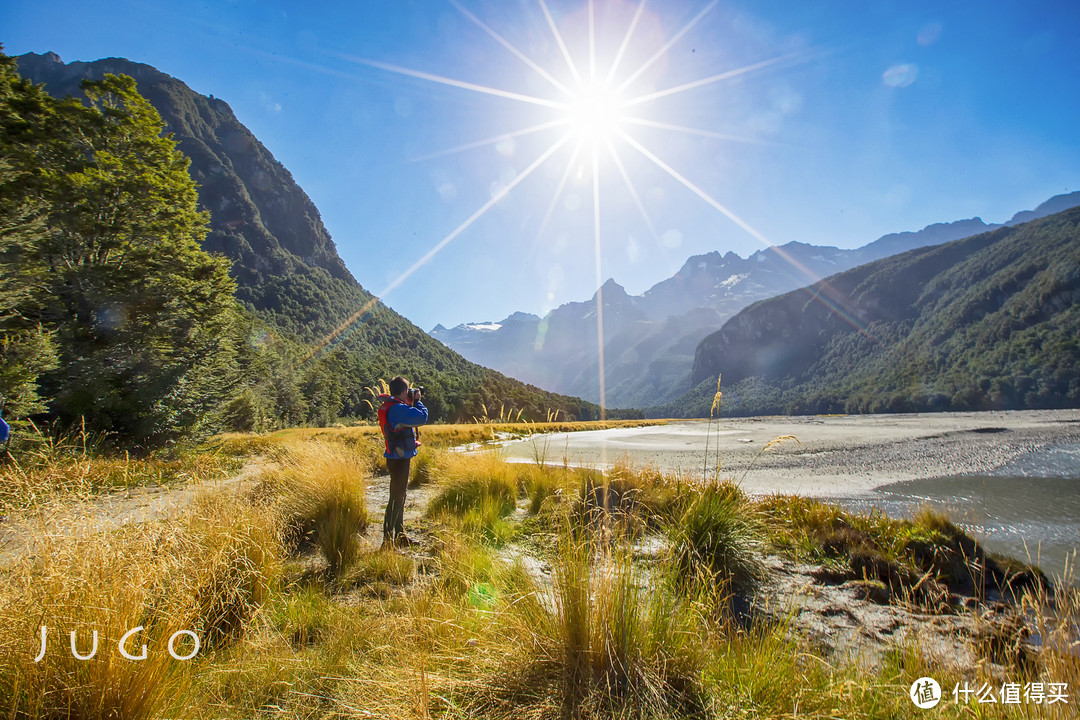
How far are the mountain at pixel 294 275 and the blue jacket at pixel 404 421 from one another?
4457 cm

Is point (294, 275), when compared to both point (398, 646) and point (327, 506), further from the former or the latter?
point (398, 646)

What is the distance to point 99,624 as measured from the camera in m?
1.57

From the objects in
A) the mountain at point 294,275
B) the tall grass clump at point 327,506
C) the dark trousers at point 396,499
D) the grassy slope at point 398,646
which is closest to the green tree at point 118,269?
the tall grass clump at point 327,506

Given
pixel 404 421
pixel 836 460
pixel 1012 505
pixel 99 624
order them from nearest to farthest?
pixel 99 624, pixel 404 421, pixel 1012 505, pixel 836 460

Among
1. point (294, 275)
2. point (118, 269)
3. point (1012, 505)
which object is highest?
A: point (294, 275)

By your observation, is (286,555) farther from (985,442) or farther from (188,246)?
(985,442)

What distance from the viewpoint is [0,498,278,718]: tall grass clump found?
142 cm

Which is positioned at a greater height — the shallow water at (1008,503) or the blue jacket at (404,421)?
the blue jacket at (404,421)

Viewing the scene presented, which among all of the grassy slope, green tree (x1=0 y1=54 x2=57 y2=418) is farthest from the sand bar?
green tree (x1=0 y1=54 x2=57 y2=418)

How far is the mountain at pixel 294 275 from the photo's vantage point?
64250mm

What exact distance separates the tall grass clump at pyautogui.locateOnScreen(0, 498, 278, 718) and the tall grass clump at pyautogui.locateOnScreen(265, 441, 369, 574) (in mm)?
1464

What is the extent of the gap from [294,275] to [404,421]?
115635mm

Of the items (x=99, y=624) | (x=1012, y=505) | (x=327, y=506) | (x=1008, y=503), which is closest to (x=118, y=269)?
(x=327, y=506)

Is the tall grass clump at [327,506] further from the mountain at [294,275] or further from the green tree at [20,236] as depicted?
the mountain at [294,275]
